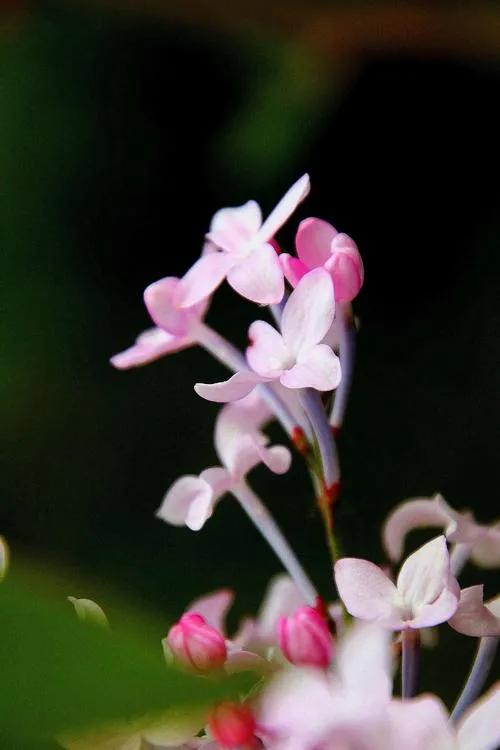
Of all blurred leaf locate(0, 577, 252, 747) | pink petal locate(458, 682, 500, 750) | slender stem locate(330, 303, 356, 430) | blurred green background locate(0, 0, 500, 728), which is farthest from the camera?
blurred green background locate(0, 0, 500, 728)

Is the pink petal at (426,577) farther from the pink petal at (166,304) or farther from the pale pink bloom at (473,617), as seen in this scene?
the pink petal at (166,304)

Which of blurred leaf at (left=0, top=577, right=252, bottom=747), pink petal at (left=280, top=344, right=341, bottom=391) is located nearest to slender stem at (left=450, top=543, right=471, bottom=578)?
pink petal at (left=280, top=344, right=341, bottom=391)

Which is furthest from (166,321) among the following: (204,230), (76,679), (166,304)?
(204,230)

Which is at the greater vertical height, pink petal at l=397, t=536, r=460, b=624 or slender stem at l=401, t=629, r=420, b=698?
pink petal at l=397, t=536, r=460, b=624

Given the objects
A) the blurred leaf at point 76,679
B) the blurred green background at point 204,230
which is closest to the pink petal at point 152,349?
the blurred leaf at point 76,679

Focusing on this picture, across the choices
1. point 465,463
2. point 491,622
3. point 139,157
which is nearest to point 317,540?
point 465,463

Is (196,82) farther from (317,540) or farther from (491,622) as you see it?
(491,622)

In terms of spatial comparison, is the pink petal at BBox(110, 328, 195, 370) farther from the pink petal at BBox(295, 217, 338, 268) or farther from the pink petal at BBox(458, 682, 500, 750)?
the pink petal at BBox(458, 682, 500, 750)
